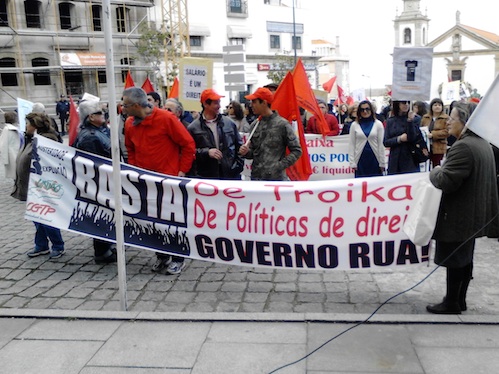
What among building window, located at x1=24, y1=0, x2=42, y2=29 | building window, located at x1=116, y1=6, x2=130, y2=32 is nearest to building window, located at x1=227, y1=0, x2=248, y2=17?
building window, located at x1=116, y1=6, x2=130, y2=32

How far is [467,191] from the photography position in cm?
423

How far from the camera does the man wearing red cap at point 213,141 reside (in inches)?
245

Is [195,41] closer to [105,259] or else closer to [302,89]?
[302,89]

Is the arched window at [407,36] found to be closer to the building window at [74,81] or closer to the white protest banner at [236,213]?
the building window at [74,81]

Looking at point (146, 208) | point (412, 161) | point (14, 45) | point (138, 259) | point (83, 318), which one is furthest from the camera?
point (14, 45)

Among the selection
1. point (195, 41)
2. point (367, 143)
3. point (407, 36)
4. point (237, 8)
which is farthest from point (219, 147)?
point (407, 36)

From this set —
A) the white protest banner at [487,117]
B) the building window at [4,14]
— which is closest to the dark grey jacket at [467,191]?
the white protest banner at [487,117]

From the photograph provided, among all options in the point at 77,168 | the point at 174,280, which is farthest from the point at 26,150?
the point at 174,280

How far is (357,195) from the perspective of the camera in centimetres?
484

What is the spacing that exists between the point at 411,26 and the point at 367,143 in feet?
314

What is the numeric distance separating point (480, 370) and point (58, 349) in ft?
10.0

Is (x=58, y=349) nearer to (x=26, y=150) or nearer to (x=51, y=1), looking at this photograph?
(x=26, y=150)

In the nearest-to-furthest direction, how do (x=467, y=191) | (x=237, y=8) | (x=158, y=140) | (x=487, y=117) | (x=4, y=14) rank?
1. (x=487, y=117)
2. (x=467, y=191)
3. (x=158, y=140)
4. (x=4, y=14)
5. (x=237, y=8)

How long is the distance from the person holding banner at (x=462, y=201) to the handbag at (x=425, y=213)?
0.07 meters
